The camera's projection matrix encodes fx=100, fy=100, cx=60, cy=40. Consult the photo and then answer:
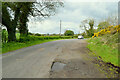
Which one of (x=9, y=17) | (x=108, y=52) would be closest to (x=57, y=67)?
(x=108, y=52)

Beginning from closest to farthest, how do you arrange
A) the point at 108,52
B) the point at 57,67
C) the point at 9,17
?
1. the point at 57,67
2. the point at 108,52
3. the point at 9,17

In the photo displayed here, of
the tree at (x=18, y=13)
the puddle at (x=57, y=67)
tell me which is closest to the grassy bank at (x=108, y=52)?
the puddle at (x=57, y=67)

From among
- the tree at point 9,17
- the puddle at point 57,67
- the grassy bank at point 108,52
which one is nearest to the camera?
the puddle at point 57,67

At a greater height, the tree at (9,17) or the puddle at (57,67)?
the tree at (9,17)

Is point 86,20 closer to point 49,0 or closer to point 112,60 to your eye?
point 49,0

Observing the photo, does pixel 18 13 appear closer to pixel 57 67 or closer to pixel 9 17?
pixel 9 17

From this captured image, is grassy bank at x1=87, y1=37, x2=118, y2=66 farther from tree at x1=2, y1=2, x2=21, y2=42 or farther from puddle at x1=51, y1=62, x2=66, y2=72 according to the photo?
tree at x1=2, y1=2, x2=21, y2=42

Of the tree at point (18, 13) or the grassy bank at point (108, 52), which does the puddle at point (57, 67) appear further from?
the tree at point (18, 13)

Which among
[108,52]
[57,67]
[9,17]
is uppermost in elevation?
[9,17]

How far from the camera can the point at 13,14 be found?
18141 mm

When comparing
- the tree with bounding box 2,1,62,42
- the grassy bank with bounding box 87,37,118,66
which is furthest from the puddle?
the tree with bounding box 2,1,62,42

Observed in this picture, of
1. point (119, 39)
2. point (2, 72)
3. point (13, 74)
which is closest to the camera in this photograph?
point (13, 74)

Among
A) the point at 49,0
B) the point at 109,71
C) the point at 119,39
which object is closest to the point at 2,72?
the point at 109,71

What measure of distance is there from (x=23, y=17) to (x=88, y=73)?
64.3 feet
